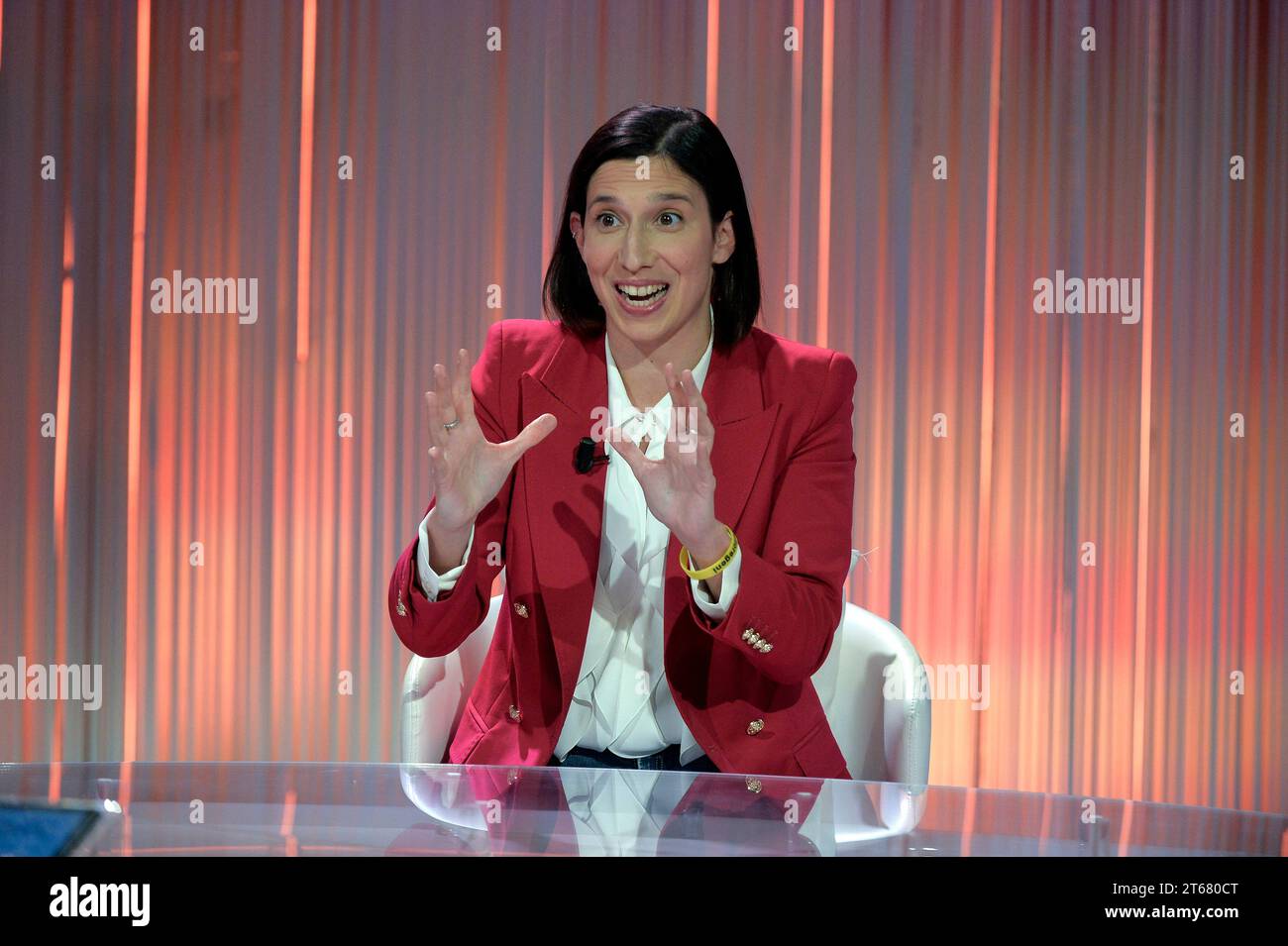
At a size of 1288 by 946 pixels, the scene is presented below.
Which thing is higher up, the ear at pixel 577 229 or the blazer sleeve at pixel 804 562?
the ear at pixel 577 229

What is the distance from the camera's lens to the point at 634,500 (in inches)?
76.2

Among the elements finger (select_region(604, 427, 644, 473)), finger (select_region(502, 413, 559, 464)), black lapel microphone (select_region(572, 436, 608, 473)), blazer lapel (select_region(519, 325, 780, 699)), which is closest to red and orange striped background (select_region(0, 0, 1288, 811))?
blazer lapel (select_region(519, 325, 780, 699))

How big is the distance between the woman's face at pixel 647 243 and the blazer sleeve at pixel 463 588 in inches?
10.1

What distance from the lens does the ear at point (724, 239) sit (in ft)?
6.53

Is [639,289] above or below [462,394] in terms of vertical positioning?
above

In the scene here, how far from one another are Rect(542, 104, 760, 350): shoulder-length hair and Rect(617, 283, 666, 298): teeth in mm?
141

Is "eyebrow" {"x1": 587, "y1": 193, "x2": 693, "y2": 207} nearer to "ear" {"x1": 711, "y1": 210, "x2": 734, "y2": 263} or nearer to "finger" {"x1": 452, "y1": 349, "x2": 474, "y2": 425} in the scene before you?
"ear" {"x1": 711, "y1": 210, "x2": 734, "y2": 263}

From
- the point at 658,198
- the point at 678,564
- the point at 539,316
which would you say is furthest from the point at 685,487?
the point at 539,316

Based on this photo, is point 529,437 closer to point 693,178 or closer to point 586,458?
point 586,458

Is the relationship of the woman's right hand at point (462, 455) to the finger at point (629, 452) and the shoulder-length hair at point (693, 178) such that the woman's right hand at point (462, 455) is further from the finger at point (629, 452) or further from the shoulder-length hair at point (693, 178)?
the shoulder-length hair at point (693, 178)

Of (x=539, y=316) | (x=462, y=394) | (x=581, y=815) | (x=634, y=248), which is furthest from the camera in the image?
(x=539, y=316)

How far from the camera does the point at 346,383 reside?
3.71 m

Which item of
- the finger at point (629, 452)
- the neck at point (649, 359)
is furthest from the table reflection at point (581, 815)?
the neck at point (649, 359)

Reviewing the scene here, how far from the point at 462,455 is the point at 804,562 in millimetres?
514
